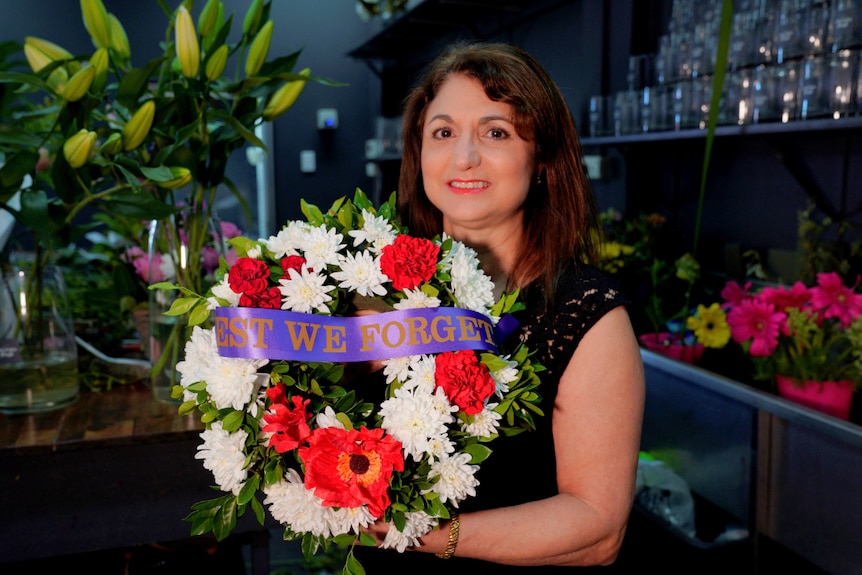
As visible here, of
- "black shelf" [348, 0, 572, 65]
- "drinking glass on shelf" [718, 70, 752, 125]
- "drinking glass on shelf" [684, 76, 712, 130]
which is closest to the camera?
"drinking glass on shelf" [718, 70, 752, 125]

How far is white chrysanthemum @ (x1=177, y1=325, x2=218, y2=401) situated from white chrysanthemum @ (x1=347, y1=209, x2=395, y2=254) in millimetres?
209

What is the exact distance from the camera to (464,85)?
120cm

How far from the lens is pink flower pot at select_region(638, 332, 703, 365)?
2.13m

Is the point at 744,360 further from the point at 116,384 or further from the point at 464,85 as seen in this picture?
the point at 116,384

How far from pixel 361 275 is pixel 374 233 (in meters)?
0.08

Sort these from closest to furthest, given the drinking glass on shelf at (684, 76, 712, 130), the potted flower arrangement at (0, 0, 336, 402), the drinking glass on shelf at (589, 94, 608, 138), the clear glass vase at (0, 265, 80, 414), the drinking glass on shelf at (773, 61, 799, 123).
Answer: the potted flower arrangement at (0, 0, 336, 402) < the clear glass vase at (0, 265, 80, 414) < the drinking glass on shelf at (773, 61, 799, 123) < the drinking glass on shelf at (684, 76, 712, 130) < the drinking glass on shelf at (589, 94, 608, 138)

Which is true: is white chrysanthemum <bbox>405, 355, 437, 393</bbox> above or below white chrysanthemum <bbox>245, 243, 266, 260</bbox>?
below

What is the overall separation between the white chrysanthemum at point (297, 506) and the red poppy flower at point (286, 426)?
0.06m

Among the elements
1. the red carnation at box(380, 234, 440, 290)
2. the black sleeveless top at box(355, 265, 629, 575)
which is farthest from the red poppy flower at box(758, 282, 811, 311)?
the red carnation at box(380, 234, 440, 290)

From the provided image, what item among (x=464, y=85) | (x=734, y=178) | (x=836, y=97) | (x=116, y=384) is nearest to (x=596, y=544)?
(x=464, y=85)

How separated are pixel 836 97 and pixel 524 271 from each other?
1123 millimetres

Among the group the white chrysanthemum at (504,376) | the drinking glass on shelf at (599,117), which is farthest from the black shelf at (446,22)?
the white chrysanthemum at (504,376)

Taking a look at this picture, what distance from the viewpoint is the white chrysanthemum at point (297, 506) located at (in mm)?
826

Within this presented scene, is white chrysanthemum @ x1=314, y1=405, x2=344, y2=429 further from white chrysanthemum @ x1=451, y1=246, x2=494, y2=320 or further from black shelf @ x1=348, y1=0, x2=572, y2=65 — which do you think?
black shelf @ x1=348, y1=0, x2=572, y2=65
